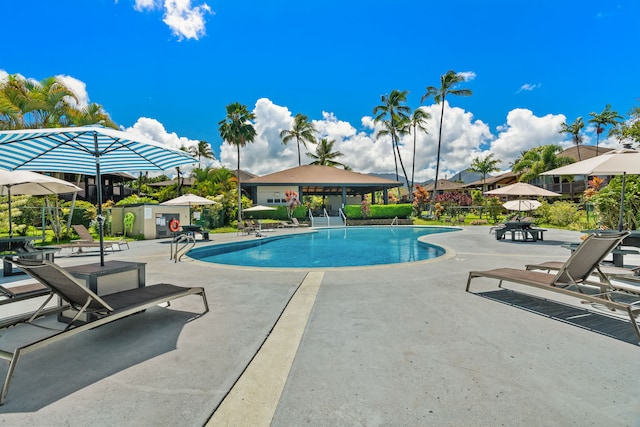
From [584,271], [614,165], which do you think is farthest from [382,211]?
[584,271]

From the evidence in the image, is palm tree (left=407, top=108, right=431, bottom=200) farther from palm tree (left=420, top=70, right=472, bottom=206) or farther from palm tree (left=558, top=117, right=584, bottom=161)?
palm tree (left=558, top=117, right=584, bottom=161)

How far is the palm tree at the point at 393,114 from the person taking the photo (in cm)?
3653

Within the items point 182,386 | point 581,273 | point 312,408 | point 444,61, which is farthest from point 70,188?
point 444,61

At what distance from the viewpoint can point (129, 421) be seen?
1.99 metres

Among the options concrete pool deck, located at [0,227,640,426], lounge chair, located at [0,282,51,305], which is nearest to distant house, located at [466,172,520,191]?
concrete pool deck, located at [0,227,640,426]

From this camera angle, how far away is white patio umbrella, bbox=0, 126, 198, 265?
3.88 metres

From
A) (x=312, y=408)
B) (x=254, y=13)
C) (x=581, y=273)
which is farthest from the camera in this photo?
(x=254, y=13)

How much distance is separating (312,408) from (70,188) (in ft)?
36.3

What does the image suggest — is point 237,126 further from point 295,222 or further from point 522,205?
point 522,205

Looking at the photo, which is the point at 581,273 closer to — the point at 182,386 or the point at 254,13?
the point at 182,386

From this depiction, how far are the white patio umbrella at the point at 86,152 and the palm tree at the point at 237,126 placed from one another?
21.0 meters

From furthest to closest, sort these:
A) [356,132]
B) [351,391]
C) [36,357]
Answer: [356,132]
[36,357]
[351,391]

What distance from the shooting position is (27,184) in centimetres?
902

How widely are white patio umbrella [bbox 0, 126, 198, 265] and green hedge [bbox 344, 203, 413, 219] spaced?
24256mm
